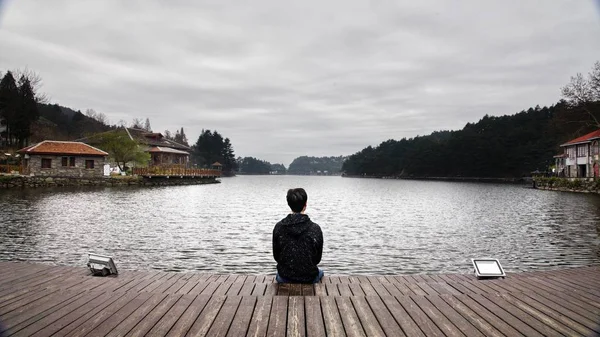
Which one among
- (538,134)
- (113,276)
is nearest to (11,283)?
(113,276)

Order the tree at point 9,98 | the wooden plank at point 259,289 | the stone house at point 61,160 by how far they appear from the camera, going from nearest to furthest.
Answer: the wooden plank at point 259,289, the stone house at point 61,160, the tree at point 9,98

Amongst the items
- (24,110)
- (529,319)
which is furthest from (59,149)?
(529,319)

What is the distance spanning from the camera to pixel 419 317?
502cm

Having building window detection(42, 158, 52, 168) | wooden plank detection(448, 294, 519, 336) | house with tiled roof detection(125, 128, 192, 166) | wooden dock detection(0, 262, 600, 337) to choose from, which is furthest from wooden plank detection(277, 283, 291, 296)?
house with tiled roof detection(125, 128, 192, 166)

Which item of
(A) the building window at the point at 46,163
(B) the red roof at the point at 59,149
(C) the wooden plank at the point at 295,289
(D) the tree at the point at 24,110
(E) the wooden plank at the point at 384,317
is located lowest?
(C) the wooden plank at the point at 295,289

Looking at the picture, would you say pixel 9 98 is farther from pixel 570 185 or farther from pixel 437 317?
pixel 570 185

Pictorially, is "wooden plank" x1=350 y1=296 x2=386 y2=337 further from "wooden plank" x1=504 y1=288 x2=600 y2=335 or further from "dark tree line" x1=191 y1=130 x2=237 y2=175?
"dark tree line" x1=191 y1=130 x2=237 y2=175

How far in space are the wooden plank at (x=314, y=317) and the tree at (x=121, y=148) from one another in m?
68.4

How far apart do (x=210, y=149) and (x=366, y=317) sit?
15006 centimetres

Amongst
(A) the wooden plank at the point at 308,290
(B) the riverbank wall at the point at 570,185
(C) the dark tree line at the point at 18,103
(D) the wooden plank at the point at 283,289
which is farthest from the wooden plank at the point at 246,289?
(C) the dark tree line at the point at 18,103

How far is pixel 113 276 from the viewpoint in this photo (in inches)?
327

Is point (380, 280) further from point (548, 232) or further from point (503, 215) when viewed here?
point (503, 215)

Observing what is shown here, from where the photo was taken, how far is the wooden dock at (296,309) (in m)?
4.59

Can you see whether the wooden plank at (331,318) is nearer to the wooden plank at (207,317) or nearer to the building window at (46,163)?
the wooden plank at (207,317)
